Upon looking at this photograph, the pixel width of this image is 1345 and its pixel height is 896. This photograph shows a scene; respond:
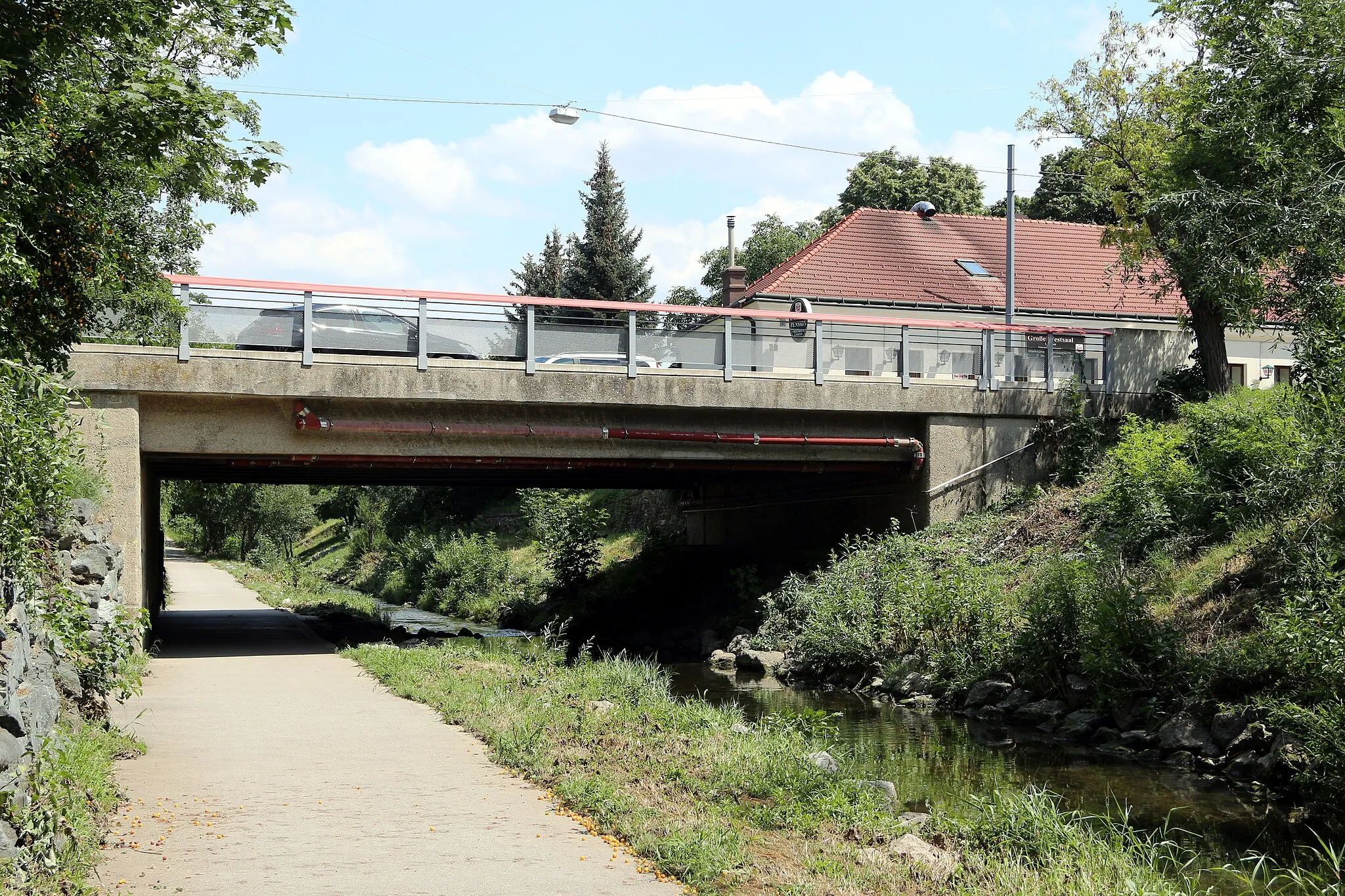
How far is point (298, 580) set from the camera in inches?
1773

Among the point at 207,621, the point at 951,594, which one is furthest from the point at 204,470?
the point at 951,594

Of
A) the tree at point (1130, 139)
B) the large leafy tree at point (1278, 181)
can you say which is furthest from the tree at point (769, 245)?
the large leafy tree at point (1278, 181)

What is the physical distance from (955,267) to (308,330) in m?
22.9

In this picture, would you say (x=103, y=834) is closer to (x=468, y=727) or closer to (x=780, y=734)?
(x=468, y=727)

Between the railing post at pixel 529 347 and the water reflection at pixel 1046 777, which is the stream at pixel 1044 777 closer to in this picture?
the water reflection at pixel 1046 777

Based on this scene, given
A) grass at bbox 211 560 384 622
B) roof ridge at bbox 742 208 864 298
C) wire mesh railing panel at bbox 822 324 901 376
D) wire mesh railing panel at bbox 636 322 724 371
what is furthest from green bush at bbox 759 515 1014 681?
roof ridge at bbox 742 208 864 298

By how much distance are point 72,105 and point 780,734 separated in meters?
8.00

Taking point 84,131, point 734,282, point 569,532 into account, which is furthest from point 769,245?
point 84,131

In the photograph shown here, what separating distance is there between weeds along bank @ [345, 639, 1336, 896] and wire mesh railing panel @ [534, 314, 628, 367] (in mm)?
8913

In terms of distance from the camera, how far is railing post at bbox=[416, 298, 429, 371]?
1988 cm

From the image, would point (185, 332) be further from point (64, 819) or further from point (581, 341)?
point (64, 819)

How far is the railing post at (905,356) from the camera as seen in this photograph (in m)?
23.2

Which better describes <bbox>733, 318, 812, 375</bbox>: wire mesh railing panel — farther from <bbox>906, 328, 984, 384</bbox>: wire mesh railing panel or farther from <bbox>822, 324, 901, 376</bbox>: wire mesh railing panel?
<bbox>906, 328, 984, 384</bbox>: wire mesh railing panel

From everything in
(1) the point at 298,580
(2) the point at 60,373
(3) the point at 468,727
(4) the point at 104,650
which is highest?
(2) the point at 60,373
